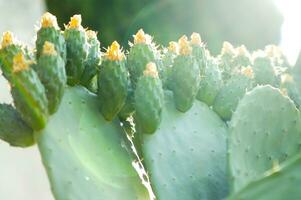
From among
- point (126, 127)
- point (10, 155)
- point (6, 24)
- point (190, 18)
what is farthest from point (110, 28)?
point (126, 127)

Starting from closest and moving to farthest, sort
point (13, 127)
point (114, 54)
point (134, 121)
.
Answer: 1. point (13, 127)
2. point (114, 54)
3. point (134, 121)

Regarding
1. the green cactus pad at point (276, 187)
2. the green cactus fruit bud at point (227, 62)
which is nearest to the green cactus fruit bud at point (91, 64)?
the green cactus fruit bud at point (227, 62)

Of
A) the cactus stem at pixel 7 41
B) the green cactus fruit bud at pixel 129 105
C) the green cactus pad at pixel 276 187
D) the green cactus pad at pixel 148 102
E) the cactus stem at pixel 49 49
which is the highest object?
the cactus stem at pixel 7 41

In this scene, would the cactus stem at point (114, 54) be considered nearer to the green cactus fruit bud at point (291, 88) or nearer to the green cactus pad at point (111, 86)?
the green cactus pad at point (111, 86)

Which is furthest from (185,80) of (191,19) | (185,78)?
(191,19)

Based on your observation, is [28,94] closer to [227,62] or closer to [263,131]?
[263,131]

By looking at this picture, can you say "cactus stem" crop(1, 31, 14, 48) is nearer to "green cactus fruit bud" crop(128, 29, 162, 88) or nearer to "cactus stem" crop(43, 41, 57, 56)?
"cactus stem" crop(43, 41, 57, 56)

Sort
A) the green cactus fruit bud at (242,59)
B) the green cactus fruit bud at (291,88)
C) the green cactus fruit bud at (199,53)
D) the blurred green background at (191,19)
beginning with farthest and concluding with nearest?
1. the blurred green background at (191,19)
2. the green cactus fruit bud at (242,59)
3. the green cactus fruit bud at (291,88)
4. the green cactus fruit bud at (199,53)
